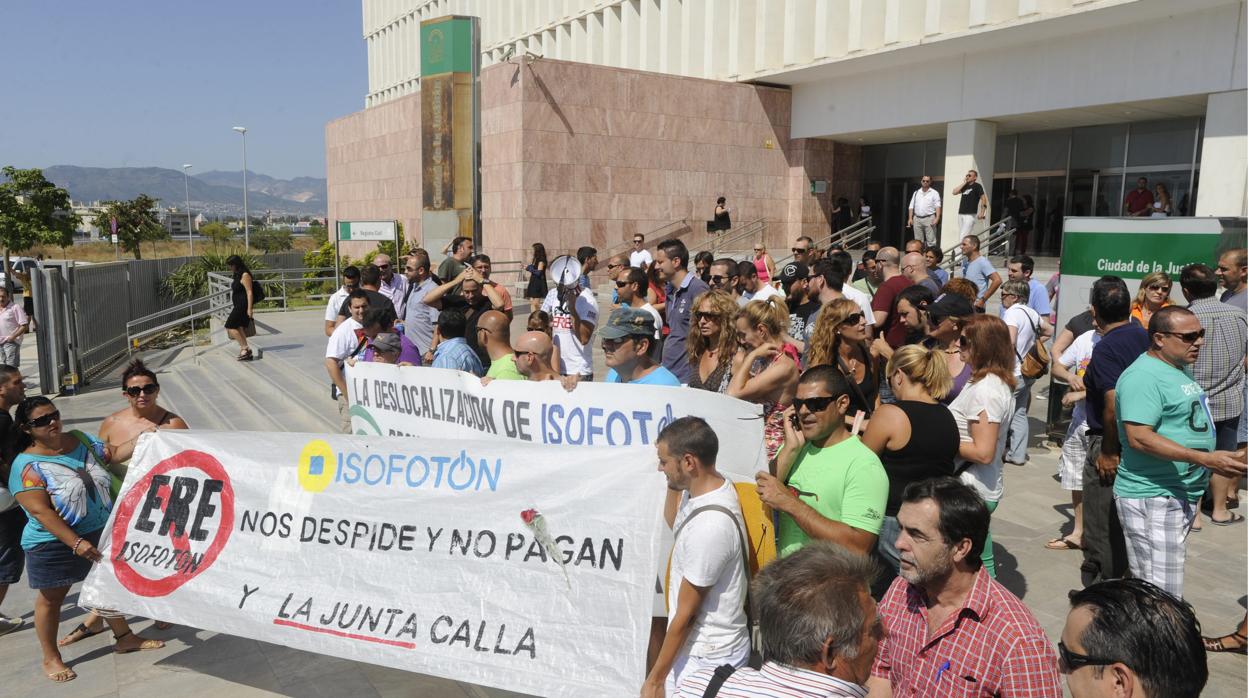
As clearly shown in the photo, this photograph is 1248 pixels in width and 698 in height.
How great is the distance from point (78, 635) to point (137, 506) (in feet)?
4.27

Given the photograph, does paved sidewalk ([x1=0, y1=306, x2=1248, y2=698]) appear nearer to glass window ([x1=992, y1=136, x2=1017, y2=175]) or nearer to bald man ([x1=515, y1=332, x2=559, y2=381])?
bald man ([x1=515, y1=332, x2=559, y2=381])

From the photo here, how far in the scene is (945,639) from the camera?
2.46 metres

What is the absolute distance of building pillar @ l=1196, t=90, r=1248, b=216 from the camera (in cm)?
1575

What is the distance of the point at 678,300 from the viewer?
7367 millimetres

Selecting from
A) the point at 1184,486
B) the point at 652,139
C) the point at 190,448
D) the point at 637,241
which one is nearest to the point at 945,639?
the point at 1184,486

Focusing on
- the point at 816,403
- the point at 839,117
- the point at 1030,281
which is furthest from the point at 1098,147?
the point at 816,403

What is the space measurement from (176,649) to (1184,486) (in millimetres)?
5522

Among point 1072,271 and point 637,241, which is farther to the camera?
point 637,241

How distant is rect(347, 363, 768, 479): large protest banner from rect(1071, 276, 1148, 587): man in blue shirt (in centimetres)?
216

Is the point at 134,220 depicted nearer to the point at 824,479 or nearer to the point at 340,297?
the point at 340,297

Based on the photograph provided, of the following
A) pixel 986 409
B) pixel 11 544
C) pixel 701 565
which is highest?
pixel 986 409

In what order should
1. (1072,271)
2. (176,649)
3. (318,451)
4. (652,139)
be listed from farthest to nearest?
(652,139)
(1072,271)
(176,649)
(318,451)

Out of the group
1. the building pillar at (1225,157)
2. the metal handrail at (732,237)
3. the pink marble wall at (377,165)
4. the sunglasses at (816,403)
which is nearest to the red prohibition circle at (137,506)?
the sunglasses at (816,403)

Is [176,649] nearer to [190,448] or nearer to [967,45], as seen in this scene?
[190,448]
